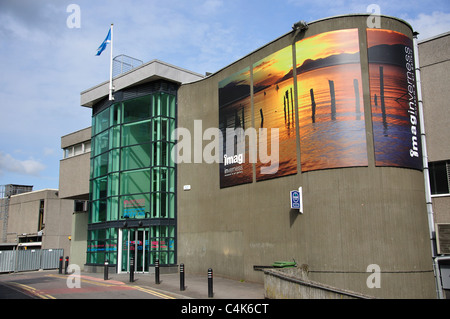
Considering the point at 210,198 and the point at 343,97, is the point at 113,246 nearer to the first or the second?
the point at 210,198

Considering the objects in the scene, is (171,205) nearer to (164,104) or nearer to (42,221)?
(164,104)

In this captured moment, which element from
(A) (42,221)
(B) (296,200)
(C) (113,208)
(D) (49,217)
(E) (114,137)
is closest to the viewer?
(B) (296,200)

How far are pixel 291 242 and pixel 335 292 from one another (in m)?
6.74

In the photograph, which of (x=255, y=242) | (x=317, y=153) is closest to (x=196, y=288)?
(x=255, y=242)

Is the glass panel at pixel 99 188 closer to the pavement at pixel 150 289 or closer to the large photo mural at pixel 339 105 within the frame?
the pavement at pixel 150 289

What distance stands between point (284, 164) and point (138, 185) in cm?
1104

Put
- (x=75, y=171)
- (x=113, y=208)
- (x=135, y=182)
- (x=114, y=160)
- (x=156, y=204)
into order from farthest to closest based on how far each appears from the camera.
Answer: (x=75, y=171) < (x=114, y=160) < (x=113, y=208) < (x=135, y=182) < (x=156, y=204)

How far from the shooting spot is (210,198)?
83.4 ft

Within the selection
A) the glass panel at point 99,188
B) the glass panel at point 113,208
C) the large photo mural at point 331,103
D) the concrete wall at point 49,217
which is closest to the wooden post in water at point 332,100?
the large photo mural at point 331,103

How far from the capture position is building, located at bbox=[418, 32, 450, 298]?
19.9 m

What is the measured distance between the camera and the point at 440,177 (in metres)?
20.1

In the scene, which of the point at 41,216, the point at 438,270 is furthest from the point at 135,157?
the point at 41,216

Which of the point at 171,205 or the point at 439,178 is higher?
the point at 439,178
